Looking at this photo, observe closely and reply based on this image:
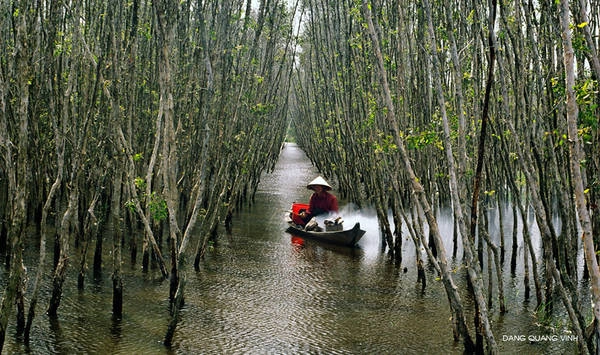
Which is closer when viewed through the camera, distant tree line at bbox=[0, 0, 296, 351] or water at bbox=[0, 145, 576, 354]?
distant tree line at bbox=[0, 0, 296, 351]

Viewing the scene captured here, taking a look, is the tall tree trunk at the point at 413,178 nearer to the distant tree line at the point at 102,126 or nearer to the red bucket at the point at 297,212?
the distant tree line at the point at 102,126

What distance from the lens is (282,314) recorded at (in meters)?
8.57

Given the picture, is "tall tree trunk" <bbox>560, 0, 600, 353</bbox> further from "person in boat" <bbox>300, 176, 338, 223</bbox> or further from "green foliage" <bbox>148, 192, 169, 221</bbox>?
"person in boat" <bbox>300, 176, 338, 223</bbox>

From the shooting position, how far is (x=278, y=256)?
504 inches

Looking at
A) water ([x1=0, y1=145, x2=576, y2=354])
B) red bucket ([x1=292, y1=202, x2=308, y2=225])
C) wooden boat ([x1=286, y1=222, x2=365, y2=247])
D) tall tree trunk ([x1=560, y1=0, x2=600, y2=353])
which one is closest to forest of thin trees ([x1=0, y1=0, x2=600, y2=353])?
tall tree trunk ([x1=560, y1=0, x2=600, y2=353])

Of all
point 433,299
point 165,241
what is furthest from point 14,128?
point 433,299

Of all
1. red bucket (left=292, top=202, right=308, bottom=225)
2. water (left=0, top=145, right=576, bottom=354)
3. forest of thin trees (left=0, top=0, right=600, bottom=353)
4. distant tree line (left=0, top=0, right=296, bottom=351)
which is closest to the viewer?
forest of thin trees (left=0, top=0, right=600, bottom=353)

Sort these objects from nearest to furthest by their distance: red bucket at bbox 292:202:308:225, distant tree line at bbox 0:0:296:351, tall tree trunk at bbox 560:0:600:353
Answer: tall tree trunk at bbox 560:0:600:353, distant tree line at bbox 0:0:296:351, red bucket at bbox 292:202:308:225

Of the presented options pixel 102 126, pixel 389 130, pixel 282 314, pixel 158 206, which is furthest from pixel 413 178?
pixel 102 126

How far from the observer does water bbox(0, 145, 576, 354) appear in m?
7.17

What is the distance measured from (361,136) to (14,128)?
653 cm

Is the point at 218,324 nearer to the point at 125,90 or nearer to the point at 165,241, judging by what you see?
the point at 125,90

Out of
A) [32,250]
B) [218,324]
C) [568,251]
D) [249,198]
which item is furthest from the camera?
[249,198]

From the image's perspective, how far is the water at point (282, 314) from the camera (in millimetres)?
7168
